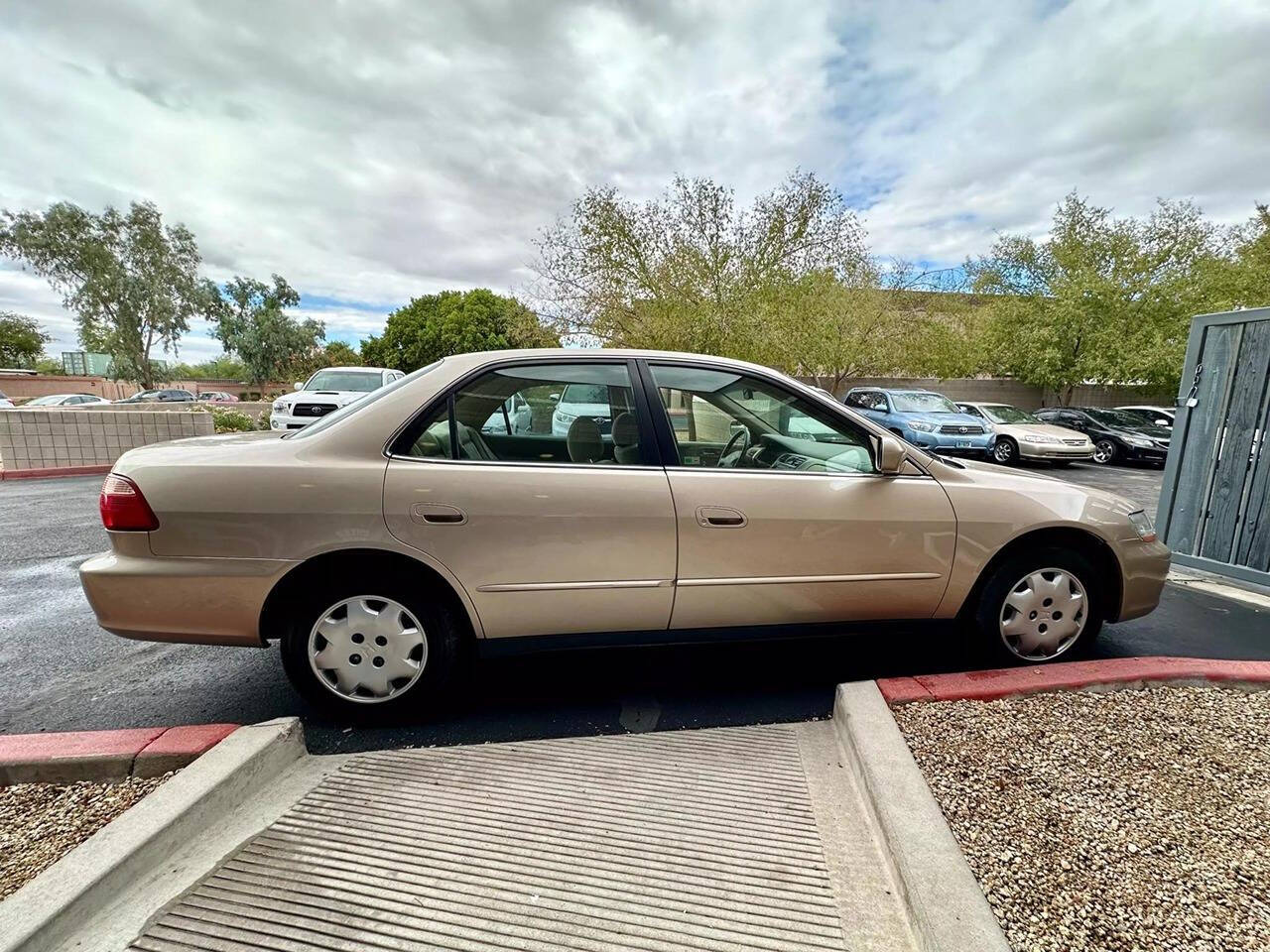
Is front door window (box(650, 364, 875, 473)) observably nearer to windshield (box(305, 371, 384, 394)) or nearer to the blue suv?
the blue suv

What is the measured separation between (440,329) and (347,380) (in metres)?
34.9

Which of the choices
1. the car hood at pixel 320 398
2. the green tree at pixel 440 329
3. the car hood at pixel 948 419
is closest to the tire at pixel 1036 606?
the car hood at pixel 948 419

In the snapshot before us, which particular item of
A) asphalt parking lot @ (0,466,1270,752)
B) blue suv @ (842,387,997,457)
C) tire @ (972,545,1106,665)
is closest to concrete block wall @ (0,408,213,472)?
asphalt parking lot @ (0,466,1270,752)

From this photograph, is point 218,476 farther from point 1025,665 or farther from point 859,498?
point 1025,665

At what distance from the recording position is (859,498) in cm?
262

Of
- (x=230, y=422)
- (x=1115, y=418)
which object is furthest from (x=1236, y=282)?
(x=230, y=422)

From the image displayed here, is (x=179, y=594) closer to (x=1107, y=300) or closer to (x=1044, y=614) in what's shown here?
(x=1044, y=614)

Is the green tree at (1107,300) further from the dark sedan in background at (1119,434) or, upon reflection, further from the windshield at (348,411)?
the windshield at (348,411)

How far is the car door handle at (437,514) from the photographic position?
7.64ft

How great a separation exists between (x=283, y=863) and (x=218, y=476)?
1444 mm

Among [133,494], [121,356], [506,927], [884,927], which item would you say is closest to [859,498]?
[884,927]

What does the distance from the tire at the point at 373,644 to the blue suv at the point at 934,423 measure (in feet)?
36.8

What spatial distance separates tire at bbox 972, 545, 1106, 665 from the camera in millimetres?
2838

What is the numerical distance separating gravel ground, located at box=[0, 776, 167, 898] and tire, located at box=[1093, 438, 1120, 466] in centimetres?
1653
